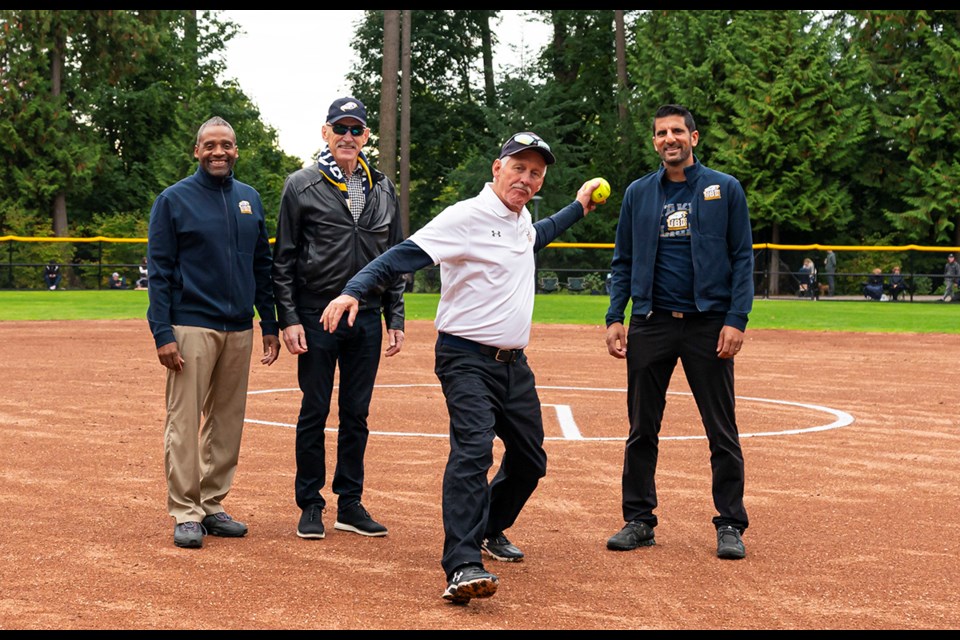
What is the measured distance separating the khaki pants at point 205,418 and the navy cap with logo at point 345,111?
1327 mm

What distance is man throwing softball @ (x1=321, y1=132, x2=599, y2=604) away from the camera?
18.9 feet

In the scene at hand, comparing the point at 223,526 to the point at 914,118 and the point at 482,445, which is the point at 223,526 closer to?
the point at 482,445

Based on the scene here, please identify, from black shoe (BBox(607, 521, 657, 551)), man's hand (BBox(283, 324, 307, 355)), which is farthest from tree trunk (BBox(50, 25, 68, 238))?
black shoe (BBox(607, 521, 657, 551))

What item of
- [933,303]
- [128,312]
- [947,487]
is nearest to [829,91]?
[933,303]

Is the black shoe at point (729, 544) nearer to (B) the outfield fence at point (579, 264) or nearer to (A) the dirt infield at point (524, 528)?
(A) the dirt infield at point (524, 528)

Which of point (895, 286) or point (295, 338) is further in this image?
point (895, 286)

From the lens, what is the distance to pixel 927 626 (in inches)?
202

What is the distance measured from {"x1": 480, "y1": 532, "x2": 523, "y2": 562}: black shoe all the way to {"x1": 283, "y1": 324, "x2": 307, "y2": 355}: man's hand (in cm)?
148

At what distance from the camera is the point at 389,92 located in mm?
36156

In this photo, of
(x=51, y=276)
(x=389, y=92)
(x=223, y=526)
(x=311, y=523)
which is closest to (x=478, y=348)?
(x=311, y=523)

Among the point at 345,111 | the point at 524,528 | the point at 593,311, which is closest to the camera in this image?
the point at 345,111

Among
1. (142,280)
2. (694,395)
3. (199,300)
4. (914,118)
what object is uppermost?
(914,118)

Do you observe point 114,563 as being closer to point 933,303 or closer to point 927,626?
point 927,626

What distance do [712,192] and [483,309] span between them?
153cm
